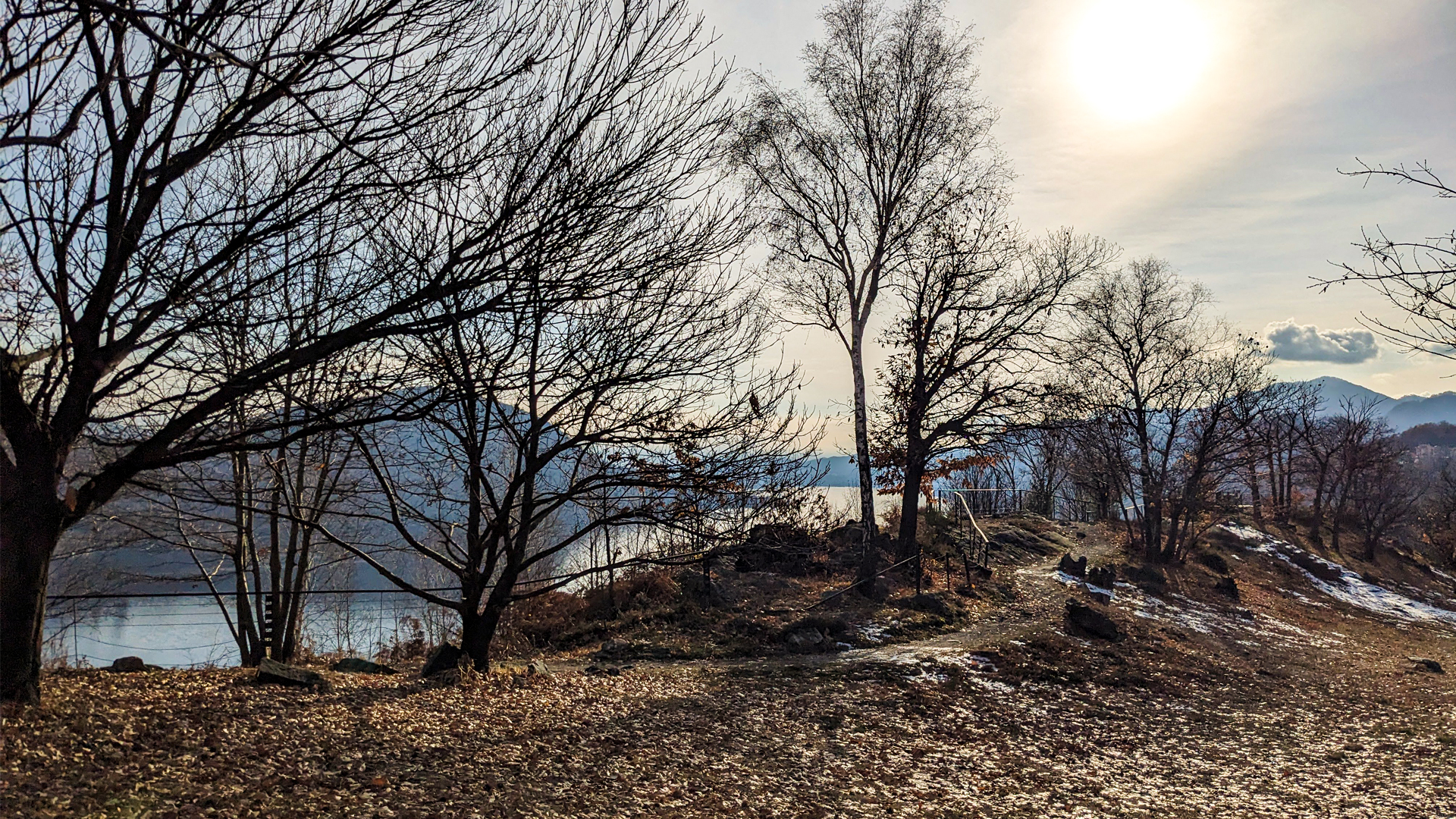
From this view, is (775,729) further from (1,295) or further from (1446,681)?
(1446,681)

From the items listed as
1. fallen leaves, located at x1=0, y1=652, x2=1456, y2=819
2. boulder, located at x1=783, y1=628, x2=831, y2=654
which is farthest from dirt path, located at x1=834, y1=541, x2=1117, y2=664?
fallen leaves, located at x1=0, y1=652, x2=1456, y2=819

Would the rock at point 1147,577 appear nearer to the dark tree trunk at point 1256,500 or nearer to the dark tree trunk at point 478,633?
the dark tree trunk at point 1256,500

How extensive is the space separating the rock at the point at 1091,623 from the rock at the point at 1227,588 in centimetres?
964

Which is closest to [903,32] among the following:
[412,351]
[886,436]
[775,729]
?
[886,436]

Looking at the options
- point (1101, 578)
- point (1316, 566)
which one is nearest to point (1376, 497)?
point (1316, 566)

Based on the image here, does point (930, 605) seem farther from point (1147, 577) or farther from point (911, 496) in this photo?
point (1147, 577)

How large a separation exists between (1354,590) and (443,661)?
95.6 feet

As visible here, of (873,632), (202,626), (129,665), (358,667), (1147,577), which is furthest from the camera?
(202,626)

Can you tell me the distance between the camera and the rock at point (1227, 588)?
2122 centimetres

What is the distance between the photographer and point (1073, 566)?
775 inches

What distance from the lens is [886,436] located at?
16.9 metres

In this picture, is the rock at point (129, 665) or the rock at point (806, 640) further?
the rock at point (806, 640)

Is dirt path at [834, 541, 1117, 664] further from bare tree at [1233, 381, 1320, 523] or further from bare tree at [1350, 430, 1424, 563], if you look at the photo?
bare tree at [1350, 430, 1424, 563]

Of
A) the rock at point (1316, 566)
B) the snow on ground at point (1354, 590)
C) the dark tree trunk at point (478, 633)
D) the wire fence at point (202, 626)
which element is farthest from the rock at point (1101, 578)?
the dark tree trunk at point (478, 633)
